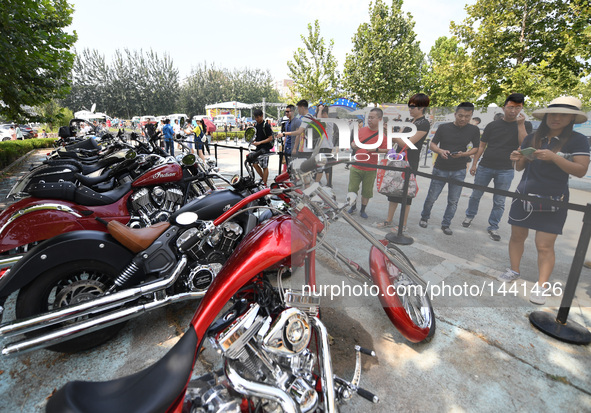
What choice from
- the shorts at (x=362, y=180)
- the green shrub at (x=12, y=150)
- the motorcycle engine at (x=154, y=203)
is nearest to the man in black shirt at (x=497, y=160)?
the shorts at (x=362, y=180)

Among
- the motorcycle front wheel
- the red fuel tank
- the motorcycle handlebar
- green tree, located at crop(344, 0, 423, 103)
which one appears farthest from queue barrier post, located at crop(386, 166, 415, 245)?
green tree, located at crop(344, 0, 423, 103)

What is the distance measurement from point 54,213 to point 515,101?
4.12 metres

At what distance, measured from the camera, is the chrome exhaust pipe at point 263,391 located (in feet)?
3.82

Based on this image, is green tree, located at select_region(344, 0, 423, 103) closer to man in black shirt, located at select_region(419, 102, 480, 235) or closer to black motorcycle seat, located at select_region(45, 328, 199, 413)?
man in black shirt, located at select_region(419, 102, 480, 235)

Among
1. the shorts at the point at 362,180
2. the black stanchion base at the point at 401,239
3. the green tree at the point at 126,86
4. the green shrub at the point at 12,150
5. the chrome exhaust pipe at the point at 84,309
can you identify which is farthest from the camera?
the green tree at the point at 126,86

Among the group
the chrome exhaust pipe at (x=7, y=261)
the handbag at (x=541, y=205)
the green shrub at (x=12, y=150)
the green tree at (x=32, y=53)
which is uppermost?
the green tree at (x=32, y=53)

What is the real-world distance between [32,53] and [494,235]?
7.86 m

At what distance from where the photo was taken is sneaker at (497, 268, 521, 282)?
164 cm

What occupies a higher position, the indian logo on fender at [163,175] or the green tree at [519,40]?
the green tree at [519,40]

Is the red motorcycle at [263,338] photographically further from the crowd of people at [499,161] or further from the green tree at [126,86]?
the green tree at [126,86]

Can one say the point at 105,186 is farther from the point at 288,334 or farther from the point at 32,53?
the point at 32,53

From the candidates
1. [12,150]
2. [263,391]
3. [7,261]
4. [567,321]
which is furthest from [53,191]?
[12,150]

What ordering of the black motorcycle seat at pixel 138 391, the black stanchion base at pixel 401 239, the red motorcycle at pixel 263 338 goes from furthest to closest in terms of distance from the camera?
1. the black stanchion base at pixel 401 239
2. the red motorcycle at pixel 263 338
3. the black motorcycle seat at pixel 138 391

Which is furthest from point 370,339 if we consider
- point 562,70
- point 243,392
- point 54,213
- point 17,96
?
point 562,70
